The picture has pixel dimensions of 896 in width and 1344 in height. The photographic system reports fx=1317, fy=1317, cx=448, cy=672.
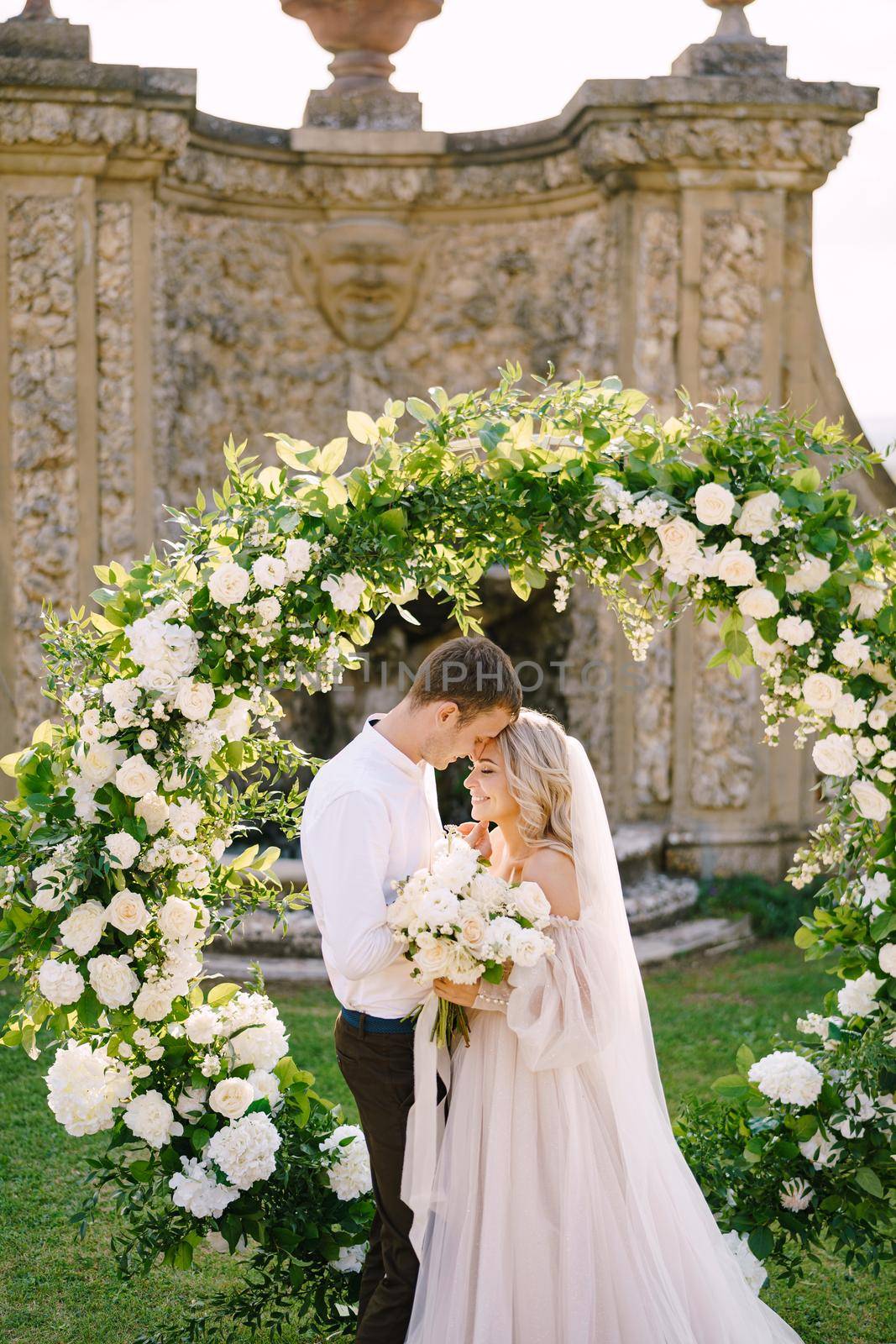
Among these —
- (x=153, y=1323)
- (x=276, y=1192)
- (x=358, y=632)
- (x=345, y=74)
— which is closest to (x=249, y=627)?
(x=358, y=632)

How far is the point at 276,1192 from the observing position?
13.6ft

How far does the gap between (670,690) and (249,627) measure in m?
5.48

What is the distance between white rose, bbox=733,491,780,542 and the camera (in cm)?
377

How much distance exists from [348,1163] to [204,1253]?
40.2 inches

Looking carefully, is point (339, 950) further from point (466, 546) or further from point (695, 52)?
point (695, 52)

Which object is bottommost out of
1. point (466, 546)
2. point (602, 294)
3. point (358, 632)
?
point (358, 632)

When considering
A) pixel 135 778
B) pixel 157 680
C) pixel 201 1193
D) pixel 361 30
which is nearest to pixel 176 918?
pixel 135 778

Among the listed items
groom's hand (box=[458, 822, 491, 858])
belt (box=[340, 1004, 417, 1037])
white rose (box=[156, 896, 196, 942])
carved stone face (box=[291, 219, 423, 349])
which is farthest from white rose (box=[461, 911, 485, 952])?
A: carved stone face (box=[291, 219, 423, 349])

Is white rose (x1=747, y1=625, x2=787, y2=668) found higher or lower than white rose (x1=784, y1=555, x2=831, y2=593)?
lower

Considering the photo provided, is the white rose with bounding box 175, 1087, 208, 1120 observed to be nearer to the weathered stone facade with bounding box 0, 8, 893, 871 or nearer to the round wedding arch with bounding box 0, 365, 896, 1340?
the round wedding arch with bounding box 0, 365, 896, 1340

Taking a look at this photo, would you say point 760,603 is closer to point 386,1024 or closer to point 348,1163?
point 386,1024

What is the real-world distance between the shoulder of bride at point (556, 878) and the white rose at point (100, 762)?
1.23 meters

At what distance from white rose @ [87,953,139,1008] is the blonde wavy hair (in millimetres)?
1219

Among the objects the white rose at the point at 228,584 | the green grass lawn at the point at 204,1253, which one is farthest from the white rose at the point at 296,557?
the green grass lawn at the point at 204,1253
